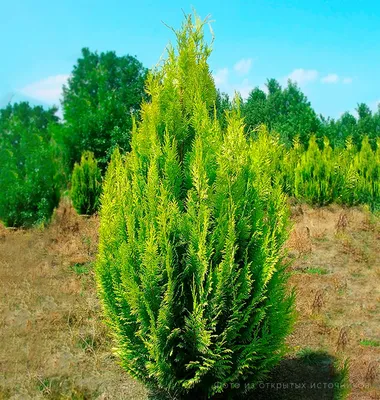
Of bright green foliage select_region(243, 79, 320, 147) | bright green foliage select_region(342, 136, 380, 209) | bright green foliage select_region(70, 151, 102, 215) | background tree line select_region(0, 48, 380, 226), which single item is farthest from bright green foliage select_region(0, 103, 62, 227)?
bright green foliage select_region(243, 79, 320, 147)

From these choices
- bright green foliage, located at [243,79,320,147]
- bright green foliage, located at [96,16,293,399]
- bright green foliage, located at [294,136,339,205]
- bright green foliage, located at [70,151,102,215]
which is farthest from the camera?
bright green foliage, located at [243,79,320,147]

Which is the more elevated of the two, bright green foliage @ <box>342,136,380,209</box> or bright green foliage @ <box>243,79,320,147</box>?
bright green foliage @ <box>243,79,320,147</box>

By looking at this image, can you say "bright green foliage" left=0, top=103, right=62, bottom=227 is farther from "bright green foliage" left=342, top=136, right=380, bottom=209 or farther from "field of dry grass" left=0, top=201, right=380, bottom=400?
"bright green foliage" left=342, top=136, right=380, bottom=209

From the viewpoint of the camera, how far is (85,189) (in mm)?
14102

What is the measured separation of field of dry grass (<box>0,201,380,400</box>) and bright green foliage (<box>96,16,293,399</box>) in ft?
2.41

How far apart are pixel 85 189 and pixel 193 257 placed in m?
10.4

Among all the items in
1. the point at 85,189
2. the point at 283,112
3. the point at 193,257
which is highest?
the point at 283,112

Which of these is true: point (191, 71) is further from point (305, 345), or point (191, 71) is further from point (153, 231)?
point (305, 345)

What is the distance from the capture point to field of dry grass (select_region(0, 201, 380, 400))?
17.1 feet

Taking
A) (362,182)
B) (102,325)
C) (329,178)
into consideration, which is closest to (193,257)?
(102,325)

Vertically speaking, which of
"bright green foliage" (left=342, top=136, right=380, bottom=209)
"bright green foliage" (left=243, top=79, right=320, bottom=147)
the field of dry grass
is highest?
"bright green foliage" (left=243, top=79, right=320, bottom=147)

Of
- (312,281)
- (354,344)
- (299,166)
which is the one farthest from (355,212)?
(354,344)

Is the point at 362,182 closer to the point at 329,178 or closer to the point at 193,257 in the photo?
the point at 329,178

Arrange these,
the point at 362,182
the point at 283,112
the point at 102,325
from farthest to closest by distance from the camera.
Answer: the point at 283,112, the point at 362,182, the point at 102,325
